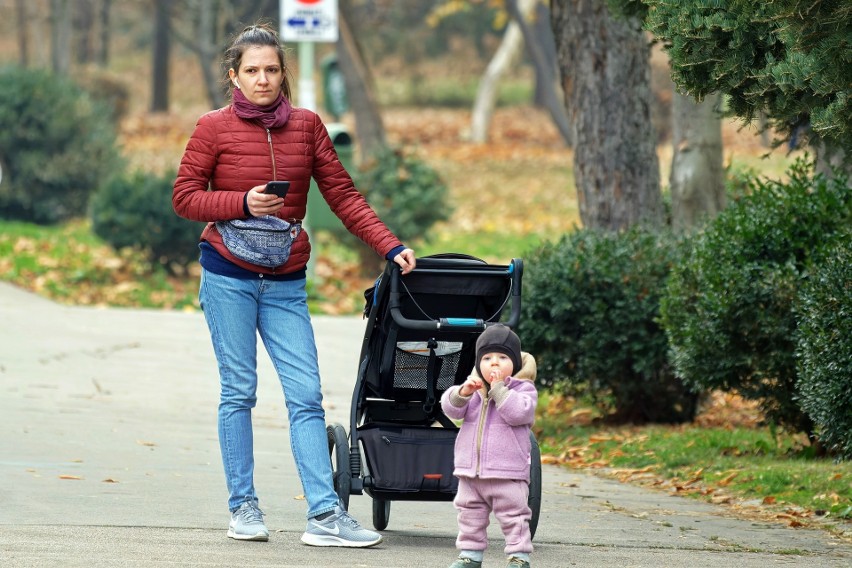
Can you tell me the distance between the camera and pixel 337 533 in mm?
5852

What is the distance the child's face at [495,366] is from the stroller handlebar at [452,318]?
48 cm

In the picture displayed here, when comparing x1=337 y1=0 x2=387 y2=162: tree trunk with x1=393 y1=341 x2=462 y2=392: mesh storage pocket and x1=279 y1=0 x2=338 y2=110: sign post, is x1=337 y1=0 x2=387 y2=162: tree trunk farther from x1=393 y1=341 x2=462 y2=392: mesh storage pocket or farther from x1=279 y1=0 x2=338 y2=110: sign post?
x1=393 y1=341 x2=462 y2=392: mesh storage pocket

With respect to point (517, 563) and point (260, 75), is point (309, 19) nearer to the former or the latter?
point (260, 75)

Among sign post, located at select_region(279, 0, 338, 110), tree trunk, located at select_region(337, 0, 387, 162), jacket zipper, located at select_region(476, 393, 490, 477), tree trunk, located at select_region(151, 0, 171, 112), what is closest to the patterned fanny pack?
jacket zipper, located at select_region(476, 393, 490, 477)

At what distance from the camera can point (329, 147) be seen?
6.13 meters

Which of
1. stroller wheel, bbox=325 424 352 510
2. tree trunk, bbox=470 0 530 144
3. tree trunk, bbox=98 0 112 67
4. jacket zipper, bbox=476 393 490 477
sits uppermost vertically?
tree trunk, bbox=98 0 112 67

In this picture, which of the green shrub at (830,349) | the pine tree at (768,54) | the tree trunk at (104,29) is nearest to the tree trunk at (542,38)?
the tree trunk at (104,29)

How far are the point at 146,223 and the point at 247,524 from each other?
34.1ft

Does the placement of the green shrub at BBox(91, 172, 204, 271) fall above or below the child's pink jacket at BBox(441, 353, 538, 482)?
above

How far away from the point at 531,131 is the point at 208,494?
3269 centimetres

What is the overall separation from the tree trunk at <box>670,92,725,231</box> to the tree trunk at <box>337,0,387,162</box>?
14578mm

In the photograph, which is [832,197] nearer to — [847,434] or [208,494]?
[847,434]

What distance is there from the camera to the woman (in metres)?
5.88

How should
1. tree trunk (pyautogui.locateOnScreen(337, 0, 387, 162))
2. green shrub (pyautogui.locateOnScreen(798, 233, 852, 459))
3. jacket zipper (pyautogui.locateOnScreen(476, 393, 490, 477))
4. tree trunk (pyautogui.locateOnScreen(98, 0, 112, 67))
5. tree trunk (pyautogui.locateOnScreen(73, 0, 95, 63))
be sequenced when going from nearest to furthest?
1. jacket zipper (pyautogui.locateOnScreen(476, 393, 490, 477))
2. green shrub (pyautogui.locateOnScreen(798, 233, 852, 459))
3. tree trunk (pyautogui.locateOnScreen(337, 0, 387, 162))
4. tree trunk (pyautogui.locateOnScreen(98, 0, 112, 67))
5. tree trunk (pyautogui.locateOnScreen(73, 0, 95, 63))
